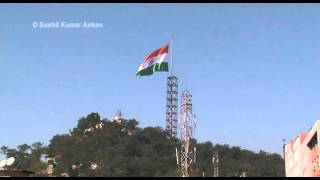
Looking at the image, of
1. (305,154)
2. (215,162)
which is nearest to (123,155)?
(215,162)

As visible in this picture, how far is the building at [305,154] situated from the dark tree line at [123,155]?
42.4ft

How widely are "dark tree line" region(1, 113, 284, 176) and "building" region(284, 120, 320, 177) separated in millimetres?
12934

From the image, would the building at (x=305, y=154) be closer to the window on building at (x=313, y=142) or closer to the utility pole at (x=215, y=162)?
the window on building at (x=313, y=142)

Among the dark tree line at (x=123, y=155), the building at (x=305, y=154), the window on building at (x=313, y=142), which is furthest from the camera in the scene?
the dark tree line at (x=123, y=155)

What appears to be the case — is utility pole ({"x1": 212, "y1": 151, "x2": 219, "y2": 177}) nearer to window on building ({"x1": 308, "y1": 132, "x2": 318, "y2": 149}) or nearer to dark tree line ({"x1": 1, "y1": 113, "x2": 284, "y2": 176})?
dark tree line ({"x1": 1, "y1": 113, "x2": 284, "y2": 176})

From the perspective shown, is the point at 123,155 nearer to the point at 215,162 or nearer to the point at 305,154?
the point at 215,162

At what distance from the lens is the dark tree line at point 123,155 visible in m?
97.6

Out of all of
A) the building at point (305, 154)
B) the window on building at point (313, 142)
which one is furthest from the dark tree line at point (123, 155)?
the window on building at point (313, 142)

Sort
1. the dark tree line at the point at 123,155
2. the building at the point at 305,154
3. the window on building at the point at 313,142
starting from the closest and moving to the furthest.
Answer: the building at the point at 305,154 < the window on building at the point at 313,142 < the dark tree line at the point at 123,155

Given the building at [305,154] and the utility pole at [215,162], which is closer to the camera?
the building at [305,154]

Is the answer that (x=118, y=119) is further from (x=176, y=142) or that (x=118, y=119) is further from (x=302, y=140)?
(x=302, y=140)

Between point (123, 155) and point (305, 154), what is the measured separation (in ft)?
162

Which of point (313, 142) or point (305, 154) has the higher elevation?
point (313, 142)

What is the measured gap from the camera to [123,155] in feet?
354
